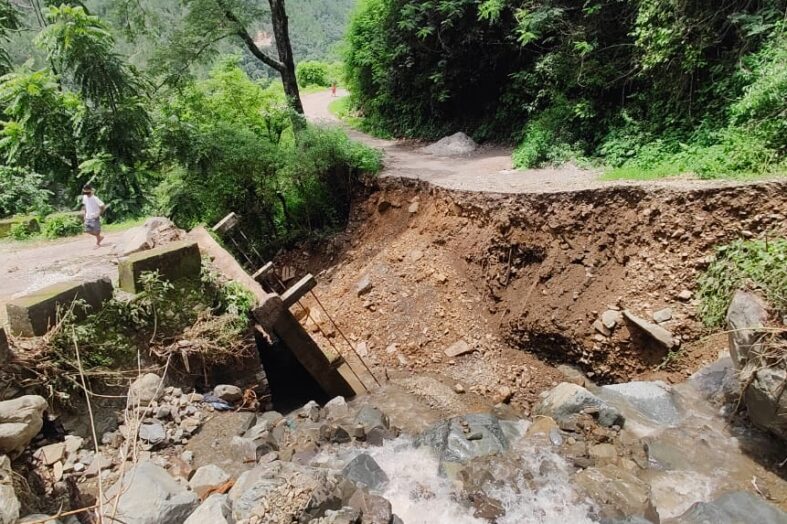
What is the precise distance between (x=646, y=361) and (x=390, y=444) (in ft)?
11.8

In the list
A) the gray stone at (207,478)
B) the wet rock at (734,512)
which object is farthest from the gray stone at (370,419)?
the wet rock at (734,512)

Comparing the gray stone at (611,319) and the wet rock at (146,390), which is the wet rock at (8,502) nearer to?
the wet rock at (146,390)

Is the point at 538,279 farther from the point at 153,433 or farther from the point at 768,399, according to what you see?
the point at 153,433

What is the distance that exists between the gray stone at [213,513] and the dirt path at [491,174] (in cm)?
608

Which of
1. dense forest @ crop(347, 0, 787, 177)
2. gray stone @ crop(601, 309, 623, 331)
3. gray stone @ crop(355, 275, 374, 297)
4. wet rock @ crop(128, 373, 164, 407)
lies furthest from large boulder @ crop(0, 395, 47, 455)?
dense forest @ crop(347, 0, 787, 177)

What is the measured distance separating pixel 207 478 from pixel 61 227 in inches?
306

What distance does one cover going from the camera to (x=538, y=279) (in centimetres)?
722

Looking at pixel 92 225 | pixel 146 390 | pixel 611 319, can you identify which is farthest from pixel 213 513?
pixel 92 225

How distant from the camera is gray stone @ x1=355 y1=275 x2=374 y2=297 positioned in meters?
8.62

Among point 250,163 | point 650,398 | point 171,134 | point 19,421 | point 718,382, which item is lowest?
point 650,398

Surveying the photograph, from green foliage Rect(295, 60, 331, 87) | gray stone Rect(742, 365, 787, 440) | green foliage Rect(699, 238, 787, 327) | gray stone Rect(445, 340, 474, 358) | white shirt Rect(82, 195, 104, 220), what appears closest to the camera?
gray stone Rect(742, 365, 787, 440)

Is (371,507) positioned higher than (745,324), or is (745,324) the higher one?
(745,324)

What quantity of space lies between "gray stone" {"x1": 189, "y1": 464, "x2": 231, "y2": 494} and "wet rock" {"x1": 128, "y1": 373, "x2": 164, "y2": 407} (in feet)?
3.37

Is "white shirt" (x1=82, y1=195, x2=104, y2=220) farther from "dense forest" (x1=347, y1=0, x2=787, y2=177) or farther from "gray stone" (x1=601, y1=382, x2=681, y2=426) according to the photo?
"gray stone" (x1=601, y1=382, x2=681, y2=426)
